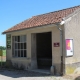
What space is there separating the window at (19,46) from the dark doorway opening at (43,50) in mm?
1333

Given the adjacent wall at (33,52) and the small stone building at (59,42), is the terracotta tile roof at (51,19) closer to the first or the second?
the small stone building at (59,42)

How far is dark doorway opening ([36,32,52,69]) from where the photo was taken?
56.1 ft

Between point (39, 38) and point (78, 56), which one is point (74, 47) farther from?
point (39, 38)

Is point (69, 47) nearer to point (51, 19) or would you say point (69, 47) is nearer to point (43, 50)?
point (51, 19)

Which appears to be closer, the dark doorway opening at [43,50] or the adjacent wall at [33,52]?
the adjacent wall at [33,52]

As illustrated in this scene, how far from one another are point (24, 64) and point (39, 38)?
3.18m

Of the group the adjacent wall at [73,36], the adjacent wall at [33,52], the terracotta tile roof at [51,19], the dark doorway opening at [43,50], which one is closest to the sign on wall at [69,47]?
the adjacent wall at [73,36]

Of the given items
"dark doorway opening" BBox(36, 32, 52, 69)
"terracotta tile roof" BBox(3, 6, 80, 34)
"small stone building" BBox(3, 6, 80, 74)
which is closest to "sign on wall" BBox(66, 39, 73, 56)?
"small stone building" BBox(3, 6, 80, 74)

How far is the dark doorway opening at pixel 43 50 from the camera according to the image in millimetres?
A: 17095

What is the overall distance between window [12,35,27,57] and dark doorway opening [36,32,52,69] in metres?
1.33

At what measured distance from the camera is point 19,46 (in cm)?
1694

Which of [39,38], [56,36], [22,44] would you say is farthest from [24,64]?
[56,36]

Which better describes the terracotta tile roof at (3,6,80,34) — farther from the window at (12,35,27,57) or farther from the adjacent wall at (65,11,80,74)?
the window at (12,35,27,57)

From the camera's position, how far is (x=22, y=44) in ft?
54.1
